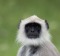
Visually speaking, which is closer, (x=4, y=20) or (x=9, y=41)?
(x=9, y=41)

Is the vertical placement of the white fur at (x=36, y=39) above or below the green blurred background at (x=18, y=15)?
below

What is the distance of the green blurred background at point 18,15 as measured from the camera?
53.9 feet

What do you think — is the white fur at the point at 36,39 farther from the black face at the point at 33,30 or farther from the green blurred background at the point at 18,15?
the green blurred background at the point at 18,15

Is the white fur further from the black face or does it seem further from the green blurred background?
the green blurred background

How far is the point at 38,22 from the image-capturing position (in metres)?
11.5

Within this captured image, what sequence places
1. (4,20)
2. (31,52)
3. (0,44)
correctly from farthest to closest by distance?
(4,20), (0,44), (31,52)

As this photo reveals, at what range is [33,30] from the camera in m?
11.5

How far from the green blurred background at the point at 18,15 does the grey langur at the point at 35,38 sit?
397cm

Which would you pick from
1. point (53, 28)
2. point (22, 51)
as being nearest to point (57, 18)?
point (53, 28)

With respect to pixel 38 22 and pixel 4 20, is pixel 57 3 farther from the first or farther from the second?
pixel 38 22

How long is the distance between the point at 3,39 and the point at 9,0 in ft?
11.0

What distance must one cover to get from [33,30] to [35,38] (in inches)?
6.3

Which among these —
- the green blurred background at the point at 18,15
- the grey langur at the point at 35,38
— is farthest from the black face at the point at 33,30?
the green blurred background at the point at 18,15

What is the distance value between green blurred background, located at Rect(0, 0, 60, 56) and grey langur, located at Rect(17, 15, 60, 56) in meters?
3.97
